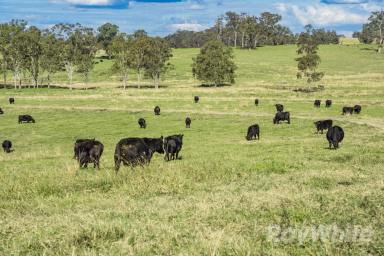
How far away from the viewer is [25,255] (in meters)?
6.41

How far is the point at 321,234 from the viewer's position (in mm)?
6719

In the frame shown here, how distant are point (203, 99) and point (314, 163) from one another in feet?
151

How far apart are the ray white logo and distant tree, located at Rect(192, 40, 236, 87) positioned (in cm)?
8248

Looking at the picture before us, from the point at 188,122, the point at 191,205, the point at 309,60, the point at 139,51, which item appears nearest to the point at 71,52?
the point at 139,51

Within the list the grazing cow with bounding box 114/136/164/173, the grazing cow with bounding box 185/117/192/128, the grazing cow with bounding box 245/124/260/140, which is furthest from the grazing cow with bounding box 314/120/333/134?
the grazing cow with bounding box 114/136/164/173

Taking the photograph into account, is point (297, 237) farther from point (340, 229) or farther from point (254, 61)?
point (254, 61)

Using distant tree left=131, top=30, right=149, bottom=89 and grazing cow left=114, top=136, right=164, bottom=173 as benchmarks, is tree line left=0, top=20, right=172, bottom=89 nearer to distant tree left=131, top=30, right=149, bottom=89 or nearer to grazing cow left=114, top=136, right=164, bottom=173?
distant tree left=131, top=30, right=149, bottom=89

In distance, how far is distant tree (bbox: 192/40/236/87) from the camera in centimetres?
8919

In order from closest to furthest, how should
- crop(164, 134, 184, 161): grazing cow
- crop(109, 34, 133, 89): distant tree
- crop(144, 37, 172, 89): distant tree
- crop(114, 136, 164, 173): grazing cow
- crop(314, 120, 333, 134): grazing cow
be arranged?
crop(114, 136, 164, 173): grazing cow < crop(164, 134, 184, 161): grazing cow < crop(314, 120, 333, 134): grazing cow < crop(144, 37, 172, 89): distant tree < crop(109, 34, 133, 89): distant tree

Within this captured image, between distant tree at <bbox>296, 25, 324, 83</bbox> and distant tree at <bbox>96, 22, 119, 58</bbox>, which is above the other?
distant tree at <bbox>96, 22, 119, 58</bbox>

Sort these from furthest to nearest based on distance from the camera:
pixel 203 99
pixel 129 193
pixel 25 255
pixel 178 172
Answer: pixel 203 99 < pixel 178 172 < pixel 129 193 < pixel 25 255

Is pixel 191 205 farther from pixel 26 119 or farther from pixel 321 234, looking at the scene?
pixel 26 119

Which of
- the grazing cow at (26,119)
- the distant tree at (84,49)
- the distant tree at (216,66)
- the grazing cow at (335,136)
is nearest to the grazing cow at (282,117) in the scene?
the grazing cow at (335,136)

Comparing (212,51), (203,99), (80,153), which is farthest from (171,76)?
(80,153)
